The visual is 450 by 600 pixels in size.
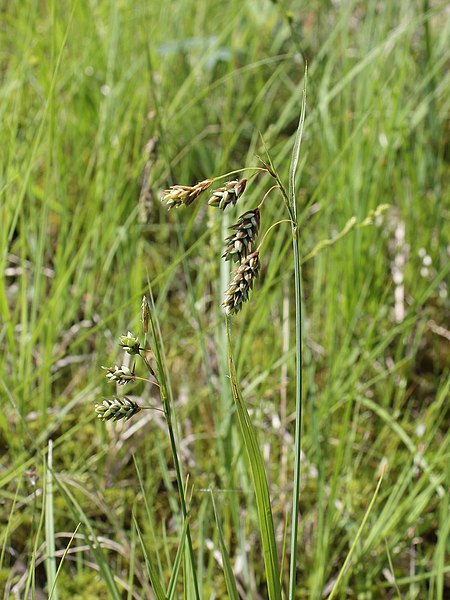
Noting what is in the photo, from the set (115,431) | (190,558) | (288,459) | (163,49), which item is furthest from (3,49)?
(190,558)

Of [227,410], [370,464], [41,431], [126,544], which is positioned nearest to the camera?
[126,544]

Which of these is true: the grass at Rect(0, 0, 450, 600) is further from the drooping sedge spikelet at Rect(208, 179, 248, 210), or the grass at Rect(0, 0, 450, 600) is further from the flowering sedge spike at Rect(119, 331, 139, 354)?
the drooping sedge spikelet at Rect(208, 179, 248, 210)

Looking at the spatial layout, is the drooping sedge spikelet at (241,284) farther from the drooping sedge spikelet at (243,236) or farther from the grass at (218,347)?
the grass at (218,347)

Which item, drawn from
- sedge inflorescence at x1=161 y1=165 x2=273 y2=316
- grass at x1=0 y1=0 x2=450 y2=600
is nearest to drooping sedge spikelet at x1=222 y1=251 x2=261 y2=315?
sedge inflorescence at x1=161 y1=165 x2=273 y2=316

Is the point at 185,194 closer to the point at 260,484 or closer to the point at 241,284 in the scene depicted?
the point at 241,284

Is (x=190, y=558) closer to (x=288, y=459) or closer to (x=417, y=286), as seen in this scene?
(x=288, y=459)
